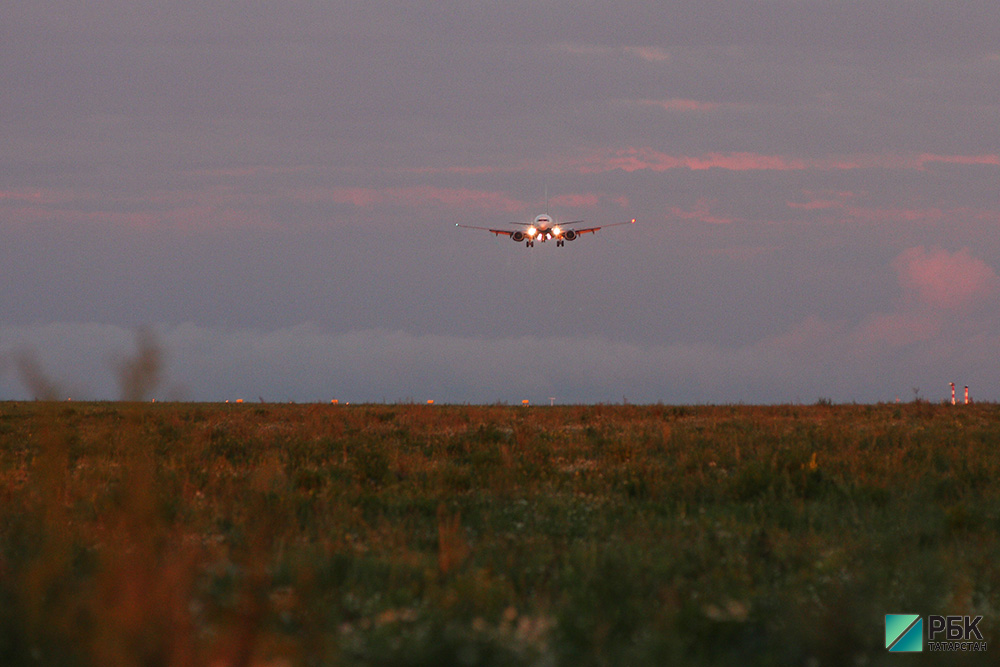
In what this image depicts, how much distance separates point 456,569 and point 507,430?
42.6 ft

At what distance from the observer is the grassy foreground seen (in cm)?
613

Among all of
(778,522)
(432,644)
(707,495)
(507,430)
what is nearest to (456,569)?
(432,644)

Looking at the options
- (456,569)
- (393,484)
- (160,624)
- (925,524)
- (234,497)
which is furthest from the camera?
(393,484)

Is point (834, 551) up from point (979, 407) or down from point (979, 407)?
down

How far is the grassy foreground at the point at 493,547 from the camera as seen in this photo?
6133 mm

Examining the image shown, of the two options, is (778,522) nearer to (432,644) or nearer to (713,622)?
(713,622)

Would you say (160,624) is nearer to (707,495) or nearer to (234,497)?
(234,497)

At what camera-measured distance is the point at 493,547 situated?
957 centimetres

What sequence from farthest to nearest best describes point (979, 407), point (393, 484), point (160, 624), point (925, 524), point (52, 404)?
point (979, 407) → point (393, 484) → point (925, 524) → point (52, 404) → point (160, 624)

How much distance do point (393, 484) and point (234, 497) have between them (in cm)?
256

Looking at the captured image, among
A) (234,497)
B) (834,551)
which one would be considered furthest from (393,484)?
(834,551)

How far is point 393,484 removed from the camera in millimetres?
14211

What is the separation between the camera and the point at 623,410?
27797 millimetres

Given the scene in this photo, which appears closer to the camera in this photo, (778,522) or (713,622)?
(713,622)
